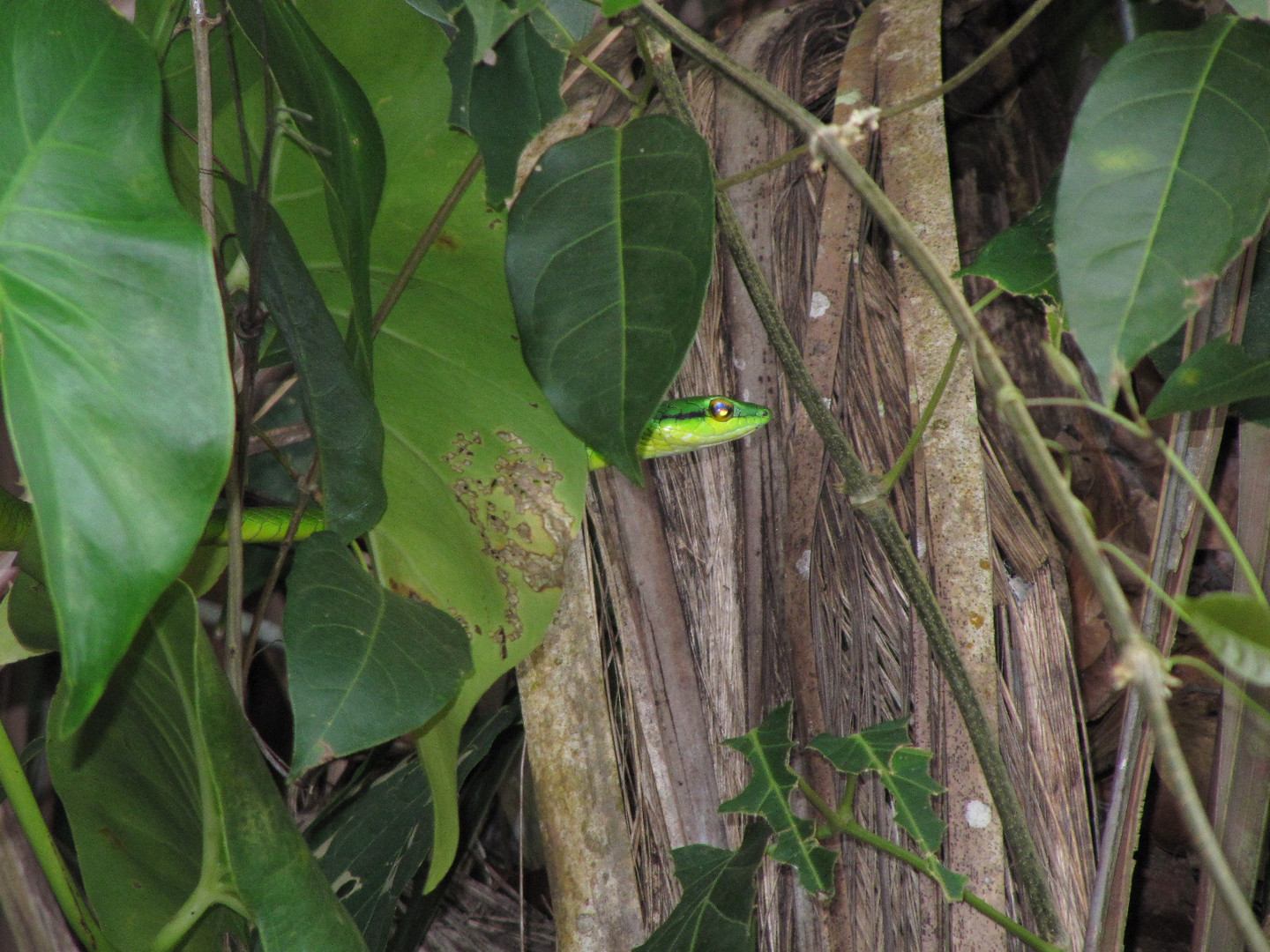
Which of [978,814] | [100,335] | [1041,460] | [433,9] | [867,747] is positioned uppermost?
[433,9]

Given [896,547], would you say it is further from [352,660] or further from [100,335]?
[100,335]

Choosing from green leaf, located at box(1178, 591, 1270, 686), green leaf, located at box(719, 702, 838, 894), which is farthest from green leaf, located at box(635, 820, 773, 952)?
Result: green leaf, located at box(1178, 591, 1270, 686)

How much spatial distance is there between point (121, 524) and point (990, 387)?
1.56 feet

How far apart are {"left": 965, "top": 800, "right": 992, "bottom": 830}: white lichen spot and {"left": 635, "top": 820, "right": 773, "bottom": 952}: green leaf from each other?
0.22 metres

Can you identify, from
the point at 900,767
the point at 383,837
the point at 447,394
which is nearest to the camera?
the point at 900,767

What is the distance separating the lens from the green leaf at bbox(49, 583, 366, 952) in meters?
0.70

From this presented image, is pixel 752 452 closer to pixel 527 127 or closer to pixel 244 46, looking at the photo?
pixel 527 127

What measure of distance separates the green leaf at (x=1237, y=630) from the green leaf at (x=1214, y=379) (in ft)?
0.92

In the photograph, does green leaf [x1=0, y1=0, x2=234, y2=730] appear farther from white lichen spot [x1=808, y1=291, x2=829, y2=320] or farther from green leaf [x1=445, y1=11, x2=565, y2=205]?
white lichen spot [x1=808, y1=291, x2=829, y2=320]

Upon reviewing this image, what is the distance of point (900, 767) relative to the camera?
3.09ft

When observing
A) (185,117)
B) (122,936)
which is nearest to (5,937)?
(122,936)

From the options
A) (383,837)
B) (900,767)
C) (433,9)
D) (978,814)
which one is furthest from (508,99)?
(383,837)

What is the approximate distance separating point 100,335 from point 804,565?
89 cm

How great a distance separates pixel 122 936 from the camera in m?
1.04
